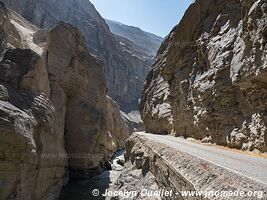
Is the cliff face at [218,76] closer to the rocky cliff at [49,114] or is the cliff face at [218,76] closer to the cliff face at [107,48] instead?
the rocky cliff at [49,114]

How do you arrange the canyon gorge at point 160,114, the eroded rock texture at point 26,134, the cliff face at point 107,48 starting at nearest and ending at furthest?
the canyon gorge at point 160,114
the eroded rock texture at point 26,134
the cliff face at point 107,48

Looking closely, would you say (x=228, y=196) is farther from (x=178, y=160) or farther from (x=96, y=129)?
(x=96, y=129)

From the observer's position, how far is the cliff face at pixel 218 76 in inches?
487

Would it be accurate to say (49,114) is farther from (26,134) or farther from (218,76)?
(218,76)

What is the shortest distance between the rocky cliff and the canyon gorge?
0.09 meters

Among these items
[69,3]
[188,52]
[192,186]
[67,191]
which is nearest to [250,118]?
[192,186]

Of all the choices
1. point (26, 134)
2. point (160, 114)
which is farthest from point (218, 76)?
point (160, 114)

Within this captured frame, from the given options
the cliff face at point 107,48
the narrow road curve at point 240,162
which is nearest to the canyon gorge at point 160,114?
the narrow road curve at point 240,162

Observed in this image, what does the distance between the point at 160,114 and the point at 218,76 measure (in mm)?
14582

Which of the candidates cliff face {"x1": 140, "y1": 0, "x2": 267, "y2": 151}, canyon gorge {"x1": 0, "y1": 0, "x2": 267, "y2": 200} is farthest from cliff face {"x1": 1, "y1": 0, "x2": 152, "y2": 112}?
cliff face {"x1": 140, "y1": 0, "x2": 267, "y2": 151}

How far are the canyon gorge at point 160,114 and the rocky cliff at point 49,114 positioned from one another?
90mm

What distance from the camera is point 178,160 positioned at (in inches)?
420

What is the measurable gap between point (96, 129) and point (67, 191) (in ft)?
33.4

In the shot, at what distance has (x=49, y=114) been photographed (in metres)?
23.2
